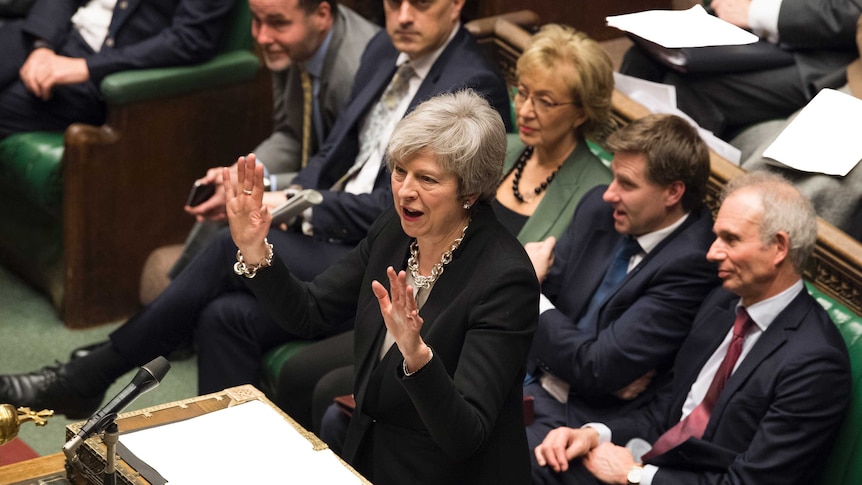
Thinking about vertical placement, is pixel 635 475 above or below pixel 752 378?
below

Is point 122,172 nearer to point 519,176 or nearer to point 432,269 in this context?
point 519,176

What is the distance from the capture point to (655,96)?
3.56m

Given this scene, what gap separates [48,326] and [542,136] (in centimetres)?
191

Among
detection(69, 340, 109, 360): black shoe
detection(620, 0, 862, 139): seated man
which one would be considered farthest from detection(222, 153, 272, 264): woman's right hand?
detection(69, 340, 109, 360): black shoe

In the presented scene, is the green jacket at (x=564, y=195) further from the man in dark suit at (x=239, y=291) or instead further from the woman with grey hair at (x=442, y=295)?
the woman with grey hair at (x=442, y=295)

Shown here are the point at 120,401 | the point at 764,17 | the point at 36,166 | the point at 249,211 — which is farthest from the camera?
the point at 36,166

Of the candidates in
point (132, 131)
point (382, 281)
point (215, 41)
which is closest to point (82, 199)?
point (132, 131)

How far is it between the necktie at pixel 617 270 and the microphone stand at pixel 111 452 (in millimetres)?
1371

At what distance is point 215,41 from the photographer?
4.31 m

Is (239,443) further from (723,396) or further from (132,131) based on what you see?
(132,131)

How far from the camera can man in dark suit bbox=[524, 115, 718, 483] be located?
297 cm

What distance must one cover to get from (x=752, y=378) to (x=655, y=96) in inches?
43.7

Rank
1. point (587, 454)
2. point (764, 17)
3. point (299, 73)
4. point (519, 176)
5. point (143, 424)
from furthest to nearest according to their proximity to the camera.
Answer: point (299, 73) → point (519, 176) → point (764, 17) → point (587, 454) → point (143, 424)

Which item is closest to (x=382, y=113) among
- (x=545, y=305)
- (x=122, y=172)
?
(x=545, y=305)
